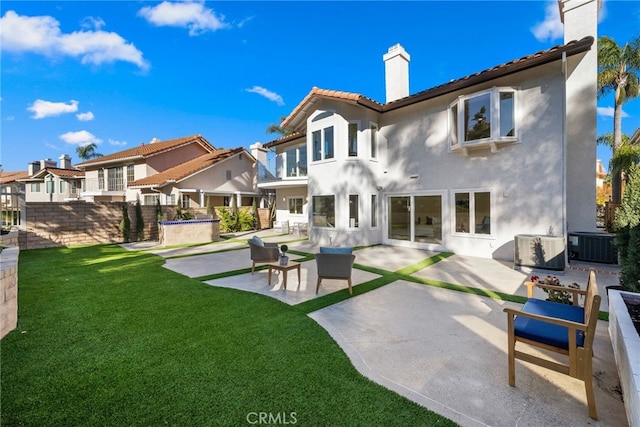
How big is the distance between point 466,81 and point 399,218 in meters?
6.17

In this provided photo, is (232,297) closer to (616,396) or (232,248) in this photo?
(616,396)

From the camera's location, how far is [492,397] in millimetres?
2895

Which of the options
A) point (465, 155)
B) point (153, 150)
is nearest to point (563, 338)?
point (465, 155)

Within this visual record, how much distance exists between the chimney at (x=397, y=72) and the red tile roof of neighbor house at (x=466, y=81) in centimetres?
180

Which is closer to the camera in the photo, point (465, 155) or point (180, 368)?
point (180, 368)

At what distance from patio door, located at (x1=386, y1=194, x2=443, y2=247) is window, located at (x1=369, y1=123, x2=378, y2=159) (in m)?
2.34

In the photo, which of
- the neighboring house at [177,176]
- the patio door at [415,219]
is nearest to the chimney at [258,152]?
the neighboring house at [177,176]

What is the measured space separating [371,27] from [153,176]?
19838mm

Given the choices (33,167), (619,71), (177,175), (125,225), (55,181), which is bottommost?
(125,225)

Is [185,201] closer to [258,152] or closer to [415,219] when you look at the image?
[258,152]

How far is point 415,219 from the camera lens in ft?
40.5

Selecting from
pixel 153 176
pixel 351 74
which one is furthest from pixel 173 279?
pixel 351 74

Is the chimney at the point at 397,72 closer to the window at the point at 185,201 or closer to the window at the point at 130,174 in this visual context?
the window at the point at 185,201

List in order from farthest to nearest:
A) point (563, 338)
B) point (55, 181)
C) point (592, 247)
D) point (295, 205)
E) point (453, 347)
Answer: point (55, 181) < point (295, 205) < point (592, 247) < point (453, 347) < point (563, 338)
